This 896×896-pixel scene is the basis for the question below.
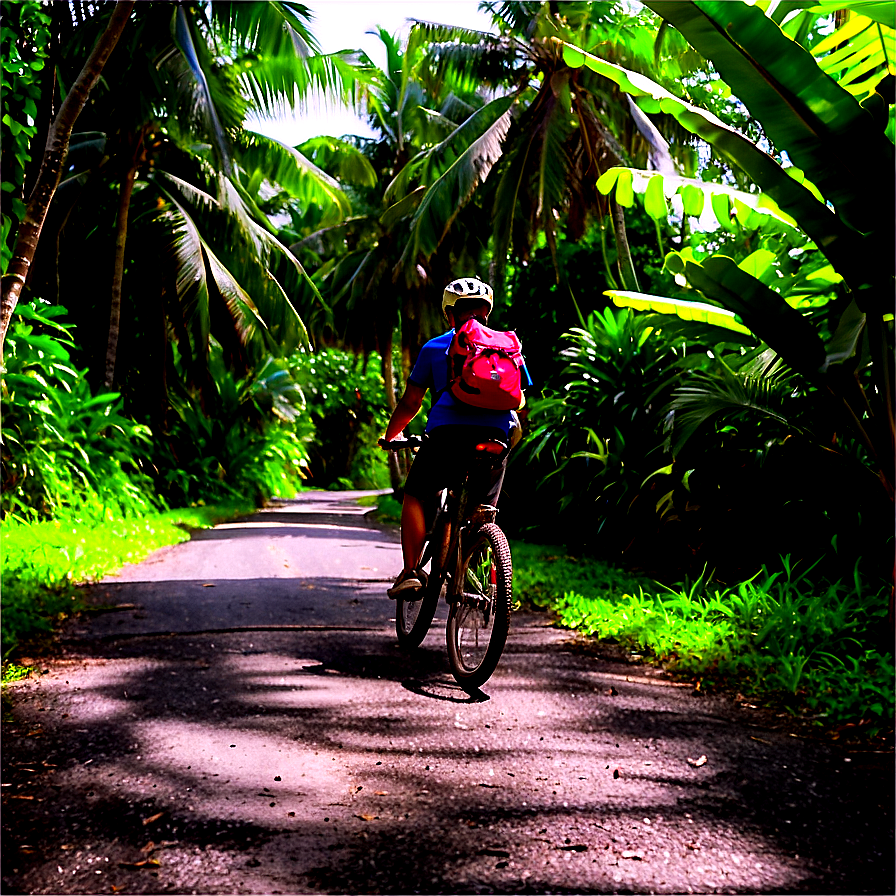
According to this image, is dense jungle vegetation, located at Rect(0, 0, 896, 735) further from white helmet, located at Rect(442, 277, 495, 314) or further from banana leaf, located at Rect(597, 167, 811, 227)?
white helmet, located at Rect(442, 277, 495, 314)

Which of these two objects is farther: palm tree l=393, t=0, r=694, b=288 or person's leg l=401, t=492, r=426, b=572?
palm tree l=393, t=0, r=694, b=288

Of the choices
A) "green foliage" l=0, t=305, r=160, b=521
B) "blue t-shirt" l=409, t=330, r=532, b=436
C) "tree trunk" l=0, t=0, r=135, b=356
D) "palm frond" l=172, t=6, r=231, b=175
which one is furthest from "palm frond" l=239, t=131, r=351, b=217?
"blue t-shirt" l=409, t=330, r=532, b=436

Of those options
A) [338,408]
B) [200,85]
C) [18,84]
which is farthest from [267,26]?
[338,408]

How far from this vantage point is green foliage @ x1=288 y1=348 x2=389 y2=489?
30.5m

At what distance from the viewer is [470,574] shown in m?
3.16

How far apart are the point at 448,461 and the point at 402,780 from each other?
1.31 m

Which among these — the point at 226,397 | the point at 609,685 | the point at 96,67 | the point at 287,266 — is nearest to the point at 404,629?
the point at 609,685

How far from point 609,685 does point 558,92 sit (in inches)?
149

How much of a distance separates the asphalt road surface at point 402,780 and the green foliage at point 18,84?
265 cm

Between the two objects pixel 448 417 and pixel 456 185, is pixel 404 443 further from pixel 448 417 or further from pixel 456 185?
pixel 456 185

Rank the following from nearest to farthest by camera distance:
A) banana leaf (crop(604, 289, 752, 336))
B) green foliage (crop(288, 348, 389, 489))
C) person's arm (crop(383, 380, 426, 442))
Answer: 1. person's arm (crop(383, 380, 426, 442))
2. banana leaf (crop(604, 289, 752, 336))
3. green foliage (crop(288, 348, 389, 489))

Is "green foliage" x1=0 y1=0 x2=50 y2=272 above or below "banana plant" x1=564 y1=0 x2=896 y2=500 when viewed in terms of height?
above

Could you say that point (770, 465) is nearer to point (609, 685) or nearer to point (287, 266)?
point (609, 685)

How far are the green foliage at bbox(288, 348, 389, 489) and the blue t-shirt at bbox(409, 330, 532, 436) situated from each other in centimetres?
2622
